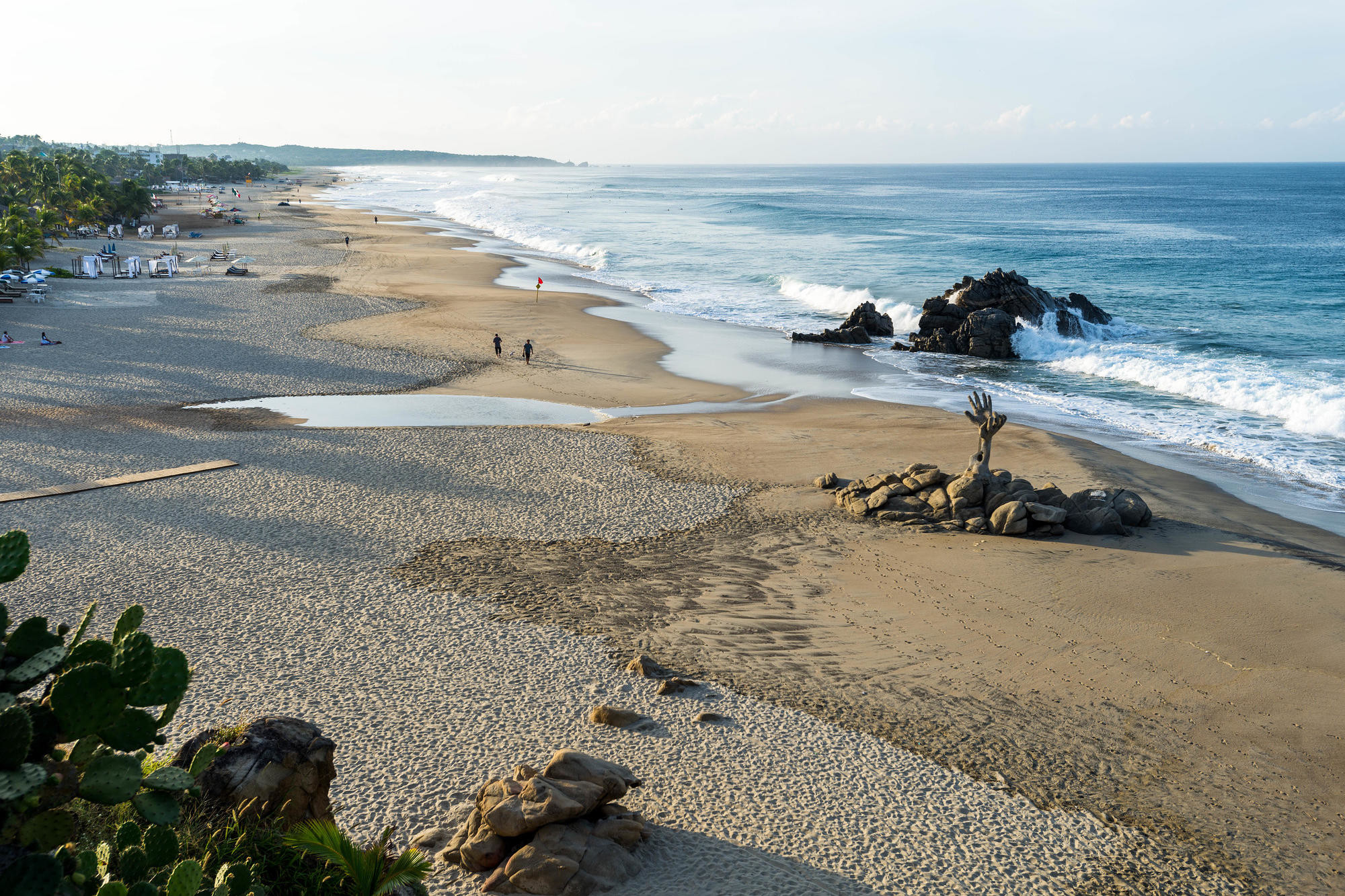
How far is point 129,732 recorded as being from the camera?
502 centimetres

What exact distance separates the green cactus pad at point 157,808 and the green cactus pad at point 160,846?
0.13 metres

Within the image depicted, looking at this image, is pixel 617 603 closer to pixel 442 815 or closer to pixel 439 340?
pixel 442 815

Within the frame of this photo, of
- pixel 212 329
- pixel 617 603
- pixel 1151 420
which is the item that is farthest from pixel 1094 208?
pixel 617 603

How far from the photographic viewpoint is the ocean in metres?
25.9

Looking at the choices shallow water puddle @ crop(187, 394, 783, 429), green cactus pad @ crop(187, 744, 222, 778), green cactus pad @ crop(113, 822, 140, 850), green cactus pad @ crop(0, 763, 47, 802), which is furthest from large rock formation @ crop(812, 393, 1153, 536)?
green cactus pad @ crop(0, 763, 47, 802)

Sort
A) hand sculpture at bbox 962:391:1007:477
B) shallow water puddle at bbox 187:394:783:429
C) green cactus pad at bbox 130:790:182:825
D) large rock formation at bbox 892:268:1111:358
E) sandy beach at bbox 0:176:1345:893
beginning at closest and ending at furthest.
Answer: green cactus pad at bbox 130:790:182:825 → sandy beach at bbox 0:176:1345:893 → hand sculpture at bbox 962:391:1007:477 → shallow water puddle at bbox 187:394:783:429 → large rock formation at bbox 892:268:1111:358

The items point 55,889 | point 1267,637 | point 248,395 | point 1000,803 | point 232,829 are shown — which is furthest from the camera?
point 248,395

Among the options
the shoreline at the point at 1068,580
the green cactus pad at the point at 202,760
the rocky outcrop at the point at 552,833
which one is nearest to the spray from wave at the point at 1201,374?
the shoreline at the point at 1068,580

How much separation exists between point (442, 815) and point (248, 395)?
21.6 metres

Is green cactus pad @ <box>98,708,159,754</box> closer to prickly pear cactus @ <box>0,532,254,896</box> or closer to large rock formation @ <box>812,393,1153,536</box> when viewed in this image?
prickly pear cactus @ <box>0,532,254,896</box>

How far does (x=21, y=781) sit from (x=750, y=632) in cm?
985

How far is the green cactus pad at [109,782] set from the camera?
4996mm

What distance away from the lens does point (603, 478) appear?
19938 millimetres

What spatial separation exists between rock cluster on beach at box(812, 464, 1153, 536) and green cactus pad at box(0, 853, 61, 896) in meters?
15.3
